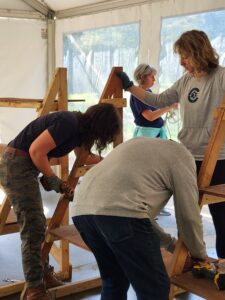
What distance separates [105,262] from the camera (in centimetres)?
168

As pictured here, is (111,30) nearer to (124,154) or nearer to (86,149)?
(86,149)

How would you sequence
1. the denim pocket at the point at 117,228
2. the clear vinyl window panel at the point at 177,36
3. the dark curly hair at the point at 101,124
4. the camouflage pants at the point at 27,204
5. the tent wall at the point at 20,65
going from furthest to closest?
the tent wall at the point at 20,65 → the clear vinyl window panel at the point at 177,36 → the camouflage pants at the point at 27,204 → the dark curly hair at the point at 101,124 → the denim pocket at the point at 117,228

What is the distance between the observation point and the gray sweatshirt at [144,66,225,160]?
6.52 feet

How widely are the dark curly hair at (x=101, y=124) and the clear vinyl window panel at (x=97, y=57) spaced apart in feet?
9.11

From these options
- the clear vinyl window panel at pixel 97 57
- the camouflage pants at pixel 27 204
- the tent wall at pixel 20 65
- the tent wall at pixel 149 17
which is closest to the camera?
the camouflage pants at pixel 27 204

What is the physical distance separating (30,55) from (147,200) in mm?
4487

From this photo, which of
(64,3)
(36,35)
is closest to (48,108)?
(64,3)

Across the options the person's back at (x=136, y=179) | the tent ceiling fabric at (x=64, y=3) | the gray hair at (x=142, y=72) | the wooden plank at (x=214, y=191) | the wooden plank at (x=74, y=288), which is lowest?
the wooden plank at (x=74, y=288)

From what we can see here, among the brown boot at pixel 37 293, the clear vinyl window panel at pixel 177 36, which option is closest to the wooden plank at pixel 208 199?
the brown boot at pixel 37 293

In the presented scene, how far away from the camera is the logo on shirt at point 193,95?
2.05 meters

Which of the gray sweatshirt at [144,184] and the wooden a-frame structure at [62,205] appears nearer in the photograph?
the gray sweatshirt at [144,184]

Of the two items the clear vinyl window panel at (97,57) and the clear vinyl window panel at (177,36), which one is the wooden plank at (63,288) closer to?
the clear vinyl window panel at (177,36)

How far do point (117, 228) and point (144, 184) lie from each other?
0.58 ft

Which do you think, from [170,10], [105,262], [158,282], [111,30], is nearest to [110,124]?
[105,262]
